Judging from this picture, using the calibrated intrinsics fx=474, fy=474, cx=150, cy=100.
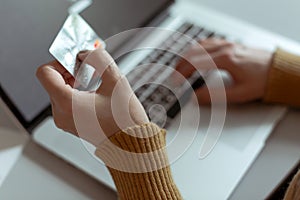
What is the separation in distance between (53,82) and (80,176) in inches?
7.8

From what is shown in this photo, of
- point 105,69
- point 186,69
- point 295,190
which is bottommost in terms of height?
point 295,190

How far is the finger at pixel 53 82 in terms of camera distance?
1.77ft

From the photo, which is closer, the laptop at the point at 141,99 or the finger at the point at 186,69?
the laptop at the point at 141,99

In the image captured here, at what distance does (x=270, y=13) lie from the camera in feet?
3.37

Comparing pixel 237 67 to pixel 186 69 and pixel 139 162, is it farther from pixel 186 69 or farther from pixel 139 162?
pixel 139 162

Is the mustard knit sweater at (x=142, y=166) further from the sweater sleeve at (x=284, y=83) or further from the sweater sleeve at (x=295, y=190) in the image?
the sweater sleeve at (x=284, y=83)

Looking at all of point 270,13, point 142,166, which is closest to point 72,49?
point 142,166

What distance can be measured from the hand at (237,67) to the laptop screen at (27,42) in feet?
0.54

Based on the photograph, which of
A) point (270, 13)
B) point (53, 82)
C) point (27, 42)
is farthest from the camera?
point (270, 13)

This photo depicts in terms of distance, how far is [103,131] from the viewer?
0.56 m

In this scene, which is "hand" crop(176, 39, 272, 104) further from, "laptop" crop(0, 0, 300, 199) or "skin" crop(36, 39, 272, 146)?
"skin" crop(36, 39, 272, 146)

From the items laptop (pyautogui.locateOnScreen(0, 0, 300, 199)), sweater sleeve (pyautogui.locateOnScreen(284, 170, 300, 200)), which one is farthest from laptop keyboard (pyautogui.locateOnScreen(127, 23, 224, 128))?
sweater sleeve (pyautogui.locateOnScreen(284, 170, 300, 200))

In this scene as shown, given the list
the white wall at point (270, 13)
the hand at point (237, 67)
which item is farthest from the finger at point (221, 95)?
the white wall at point (270, 13)

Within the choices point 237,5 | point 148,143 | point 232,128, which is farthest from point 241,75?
point 237,5
